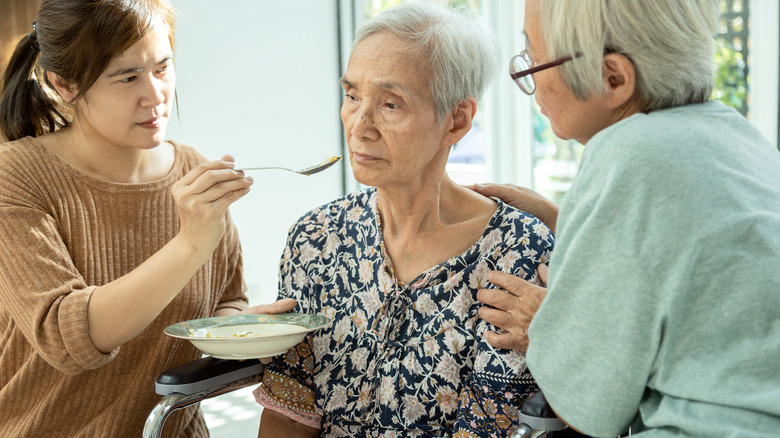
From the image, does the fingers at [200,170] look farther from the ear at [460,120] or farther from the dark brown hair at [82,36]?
the ear at [460,120]

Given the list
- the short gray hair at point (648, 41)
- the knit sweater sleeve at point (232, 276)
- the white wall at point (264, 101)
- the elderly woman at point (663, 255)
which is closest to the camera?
the elderly woman at point (663, 255)

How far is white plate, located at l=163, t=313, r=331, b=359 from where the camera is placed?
1.40 m

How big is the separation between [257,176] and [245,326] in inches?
115

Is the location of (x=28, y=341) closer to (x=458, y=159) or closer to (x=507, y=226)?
(x=507, y=226)

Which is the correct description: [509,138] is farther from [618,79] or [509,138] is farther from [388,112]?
[618,79]

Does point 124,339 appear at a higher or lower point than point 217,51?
lower

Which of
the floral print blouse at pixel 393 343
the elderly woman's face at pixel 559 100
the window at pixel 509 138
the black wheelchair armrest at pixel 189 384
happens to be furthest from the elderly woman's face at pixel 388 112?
the window at pixel 509 138

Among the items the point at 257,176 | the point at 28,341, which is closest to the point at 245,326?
the point at 28,341

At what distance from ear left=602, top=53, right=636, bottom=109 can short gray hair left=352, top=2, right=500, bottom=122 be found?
54 centimetres

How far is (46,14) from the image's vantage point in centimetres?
157

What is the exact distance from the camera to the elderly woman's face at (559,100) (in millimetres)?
1112

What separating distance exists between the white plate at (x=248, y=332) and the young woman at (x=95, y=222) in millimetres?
74

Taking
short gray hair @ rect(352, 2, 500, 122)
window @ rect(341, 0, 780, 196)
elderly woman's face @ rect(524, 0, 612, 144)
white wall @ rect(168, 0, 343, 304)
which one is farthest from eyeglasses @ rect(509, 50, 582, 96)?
white wall @ rect(168, 0, 343, 304)

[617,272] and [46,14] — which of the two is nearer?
[617,272]
